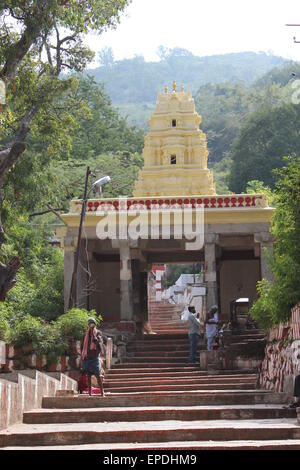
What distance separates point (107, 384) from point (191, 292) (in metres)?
21.1

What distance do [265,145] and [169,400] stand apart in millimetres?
45710

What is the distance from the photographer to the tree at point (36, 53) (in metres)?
15.3

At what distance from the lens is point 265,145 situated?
56781mm

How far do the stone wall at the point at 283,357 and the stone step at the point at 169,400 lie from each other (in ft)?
1.47

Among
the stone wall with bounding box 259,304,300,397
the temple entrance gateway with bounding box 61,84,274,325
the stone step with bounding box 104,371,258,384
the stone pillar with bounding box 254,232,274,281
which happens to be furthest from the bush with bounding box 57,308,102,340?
the stone pillar with bounding box 254,232,274,281

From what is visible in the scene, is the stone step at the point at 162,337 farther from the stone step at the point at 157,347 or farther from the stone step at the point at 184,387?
the stone step at the point at 184,387

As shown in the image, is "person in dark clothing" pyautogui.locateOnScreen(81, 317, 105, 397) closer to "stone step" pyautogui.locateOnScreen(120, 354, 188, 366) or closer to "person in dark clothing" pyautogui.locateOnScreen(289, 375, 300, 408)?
"person in dark clothing" pyautogui.locateOnScreen(289, 375, 300, 408)

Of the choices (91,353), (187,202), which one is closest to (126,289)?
(187,202)

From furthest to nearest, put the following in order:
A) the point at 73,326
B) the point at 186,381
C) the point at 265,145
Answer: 1. the point at 265,145
2. the point at 73,326
3. the point at 186,381

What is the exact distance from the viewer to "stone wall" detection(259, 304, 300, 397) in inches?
490

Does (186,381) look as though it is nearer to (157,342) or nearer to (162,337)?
(157,342)

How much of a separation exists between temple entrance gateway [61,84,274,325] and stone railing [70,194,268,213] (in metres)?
0.03
